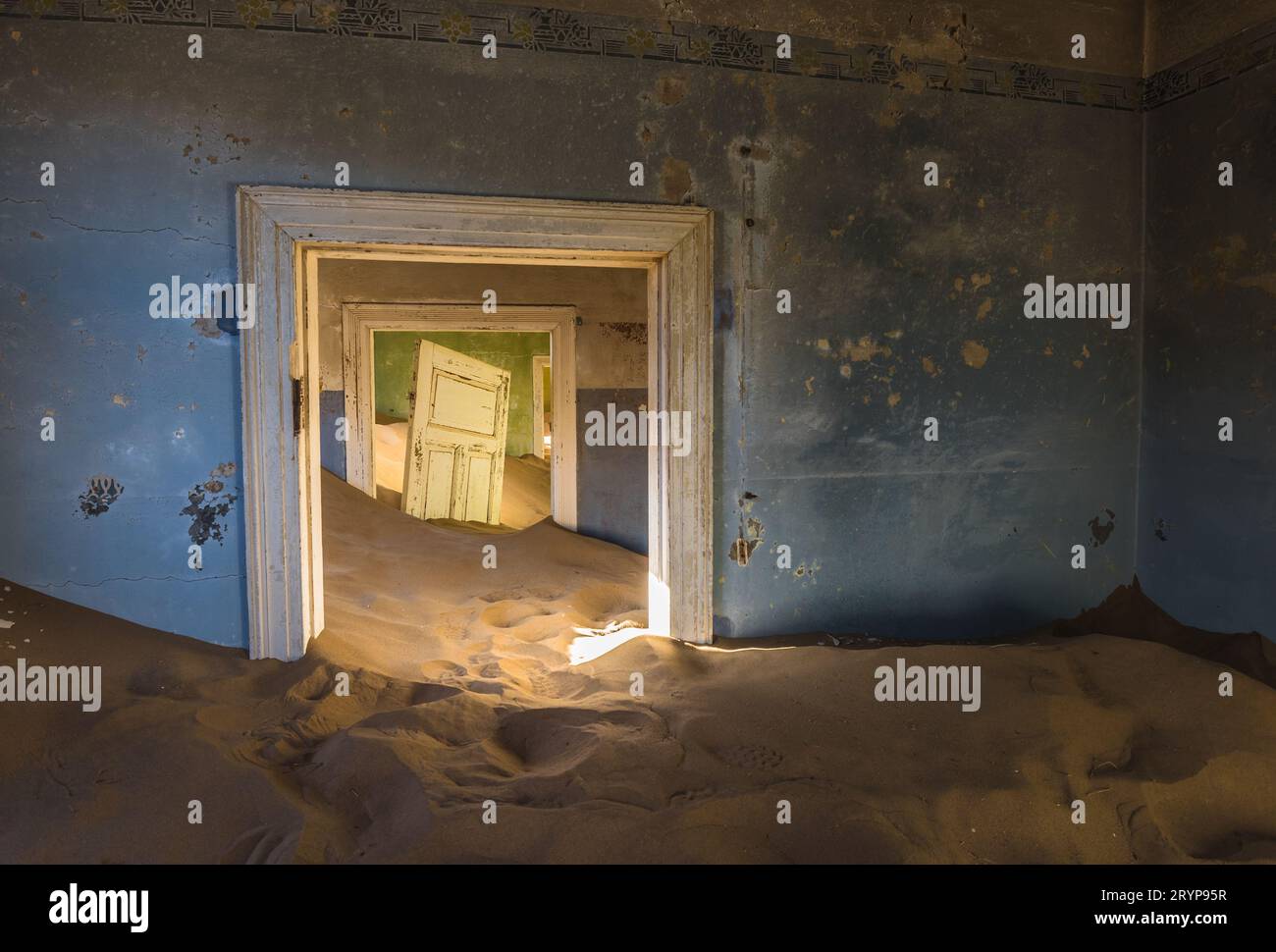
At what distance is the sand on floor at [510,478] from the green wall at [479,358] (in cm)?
38

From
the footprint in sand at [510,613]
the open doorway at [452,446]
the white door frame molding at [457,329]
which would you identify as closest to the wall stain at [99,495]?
the footprint in sand at [510,613]

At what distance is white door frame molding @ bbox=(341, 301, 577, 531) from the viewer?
651 centimetres

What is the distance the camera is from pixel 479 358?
37.7 ft

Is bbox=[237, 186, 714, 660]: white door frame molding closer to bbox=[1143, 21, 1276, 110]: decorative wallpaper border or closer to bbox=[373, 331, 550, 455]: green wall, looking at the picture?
bbox=[1143, 21, 1276, 110]: decorative wallpaper border

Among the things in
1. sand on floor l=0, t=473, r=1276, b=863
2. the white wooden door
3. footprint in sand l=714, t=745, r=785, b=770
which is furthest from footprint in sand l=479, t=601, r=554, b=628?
the white wooden door

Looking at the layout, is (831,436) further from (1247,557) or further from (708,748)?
(1247,557)

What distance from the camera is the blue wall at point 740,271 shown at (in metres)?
3.15

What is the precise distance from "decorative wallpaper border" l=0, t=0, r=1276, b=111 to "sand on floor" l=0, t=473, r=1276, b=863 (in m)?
2.27

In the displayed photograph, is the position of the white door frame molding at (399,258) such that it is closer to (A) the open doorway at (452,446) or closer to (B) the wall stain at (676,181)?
(B) the wall stain at (676,181)

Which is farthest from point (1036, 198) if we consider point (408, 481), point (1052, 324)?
point (408, 481)

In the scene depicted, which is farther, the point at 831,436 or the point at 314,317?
the point at 831,436

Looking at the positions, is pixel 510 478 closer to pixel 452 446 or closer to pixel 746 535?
Result: pixel 452 446

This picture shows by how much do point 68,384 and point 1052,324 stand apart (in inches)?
167

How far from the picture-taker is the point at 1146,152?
417cm
